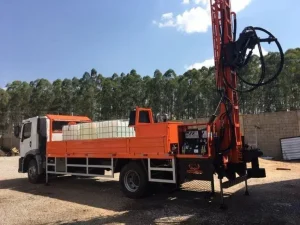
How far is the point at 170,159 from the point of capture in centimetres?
835

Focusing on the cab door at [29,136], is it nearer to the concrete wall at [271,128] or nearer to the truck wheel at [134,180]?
the truck wheel at [134,180]

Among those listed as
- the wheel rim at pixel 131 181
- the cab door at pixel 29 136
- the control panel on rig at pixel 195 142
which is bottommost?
the wheel rim at pixel 131 181

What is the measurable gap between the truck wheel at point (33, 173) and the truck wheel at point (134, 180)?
5.03m

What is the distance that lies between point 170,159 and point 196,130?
103 centimetres

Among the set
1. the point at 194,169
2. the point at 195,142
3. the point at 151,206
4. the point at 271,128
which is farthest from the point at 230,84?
the point at 271,128

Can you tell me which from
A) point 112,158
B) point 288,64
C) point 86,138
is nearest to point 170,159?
point 112,158

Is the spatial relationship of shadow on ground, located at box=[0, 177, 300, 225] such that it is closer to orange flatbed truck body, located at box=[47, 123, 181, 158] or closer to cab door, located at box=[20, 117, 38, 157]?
orange flatbed truck body, located at box=[47, 123, 181, 158]

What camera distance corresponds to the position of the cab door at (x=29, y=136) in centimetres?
1288

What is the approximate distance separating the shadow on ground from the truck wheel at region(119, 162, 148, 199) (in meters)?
0.26

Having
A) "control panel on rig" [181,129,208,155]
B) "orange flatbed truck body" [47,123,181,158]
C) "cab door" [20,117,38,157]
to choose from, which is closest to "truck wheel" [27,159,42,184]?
"cab door" [20,117,38,157]

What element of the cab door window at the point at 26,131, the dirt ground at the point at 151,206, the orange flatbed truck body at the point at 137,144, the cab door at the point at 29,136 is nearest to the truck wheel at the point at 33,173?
the cab door at the point at 29,136

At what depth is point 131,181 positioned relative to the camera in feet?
30.6

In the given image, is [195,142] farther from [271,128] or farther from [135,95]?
[135,95]

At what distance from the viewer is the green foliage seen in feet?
132
